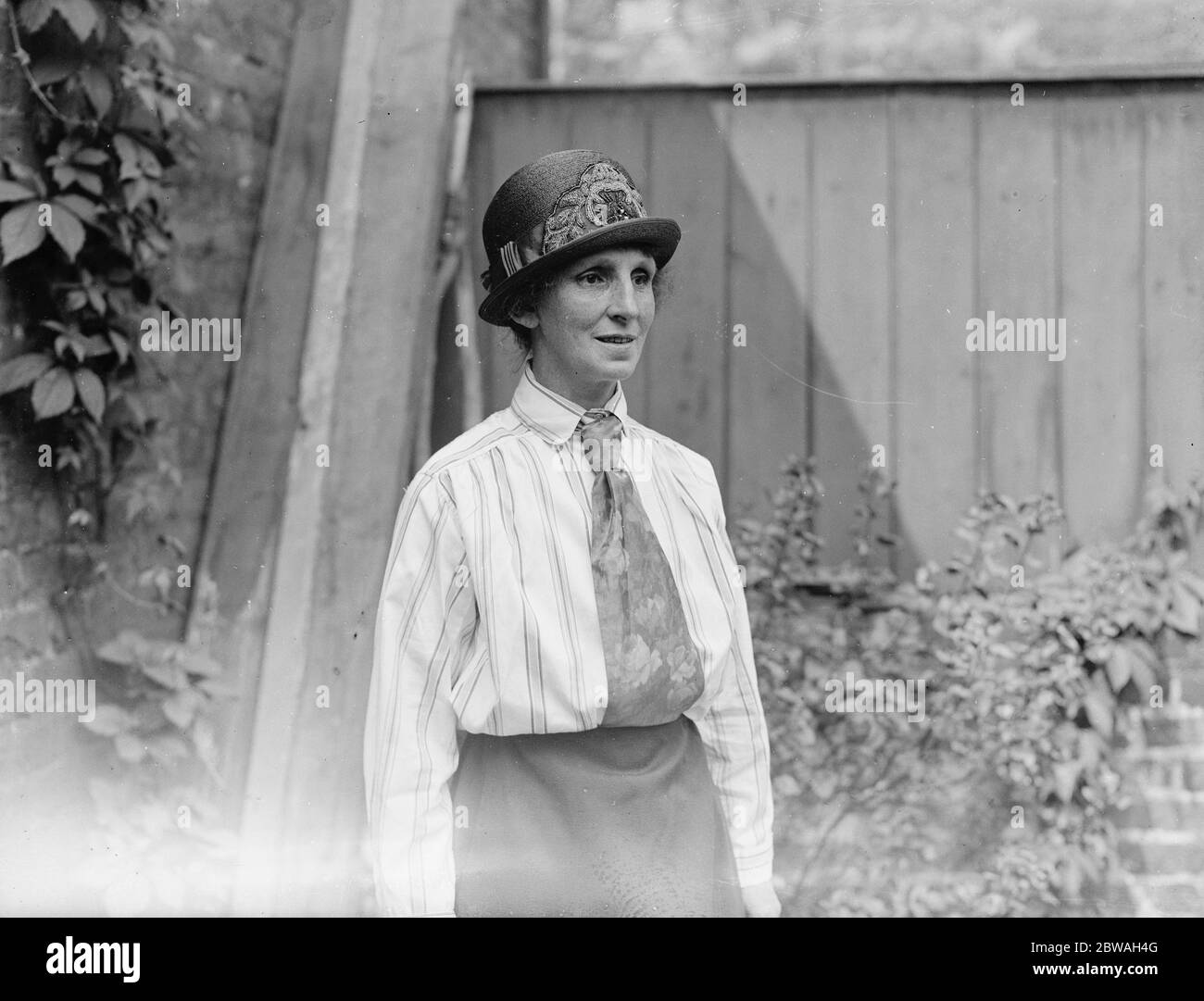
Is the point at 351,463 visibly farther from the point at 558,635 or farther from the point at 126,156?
the point at 558,635

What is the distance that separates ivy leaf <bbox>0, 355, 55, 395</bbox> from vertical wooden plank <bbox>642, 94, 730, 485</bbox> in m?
1.26

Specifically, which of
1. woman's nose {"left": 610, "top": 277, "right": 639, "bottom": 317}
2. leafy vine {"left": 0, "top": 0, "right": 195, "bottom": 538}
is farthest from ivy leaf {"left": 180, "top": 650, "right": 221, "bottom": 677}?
woman's nose {"left": 610, "top": 277, "right": 639, "bottom": 317}

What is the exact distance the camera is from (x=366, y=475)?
8.54 ft

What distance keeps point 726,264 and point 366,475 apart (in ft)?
3.08

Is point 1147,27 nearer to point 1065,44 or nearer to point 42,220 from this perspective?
point 1065,44

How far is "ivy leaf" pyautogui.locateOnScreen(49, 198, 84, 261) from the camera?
221cm

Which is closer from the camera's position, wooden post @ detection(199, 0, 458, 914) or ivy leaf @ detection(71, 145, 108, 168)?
ivy leaf @ detection(71, 145, 108, 168)

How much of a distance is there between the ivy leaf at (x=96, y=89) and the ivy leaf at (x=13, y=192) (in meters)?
0.12

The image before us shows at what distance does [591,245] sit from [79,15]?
120 cm

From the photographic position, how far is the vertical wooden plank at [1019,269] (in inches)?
105

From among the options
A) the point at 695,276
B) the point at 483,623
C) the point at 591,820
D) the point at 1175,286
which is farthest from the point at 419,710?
the point at 1175,286

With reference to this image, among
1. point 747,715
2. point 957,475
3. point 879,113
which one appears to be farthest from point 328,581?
point 879,113

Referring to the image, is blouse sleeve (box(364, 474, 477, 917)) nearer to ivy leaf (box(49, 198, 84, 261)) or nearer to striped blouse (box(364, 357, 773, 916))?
striped blouse (box(364, 357, 773, 916))
